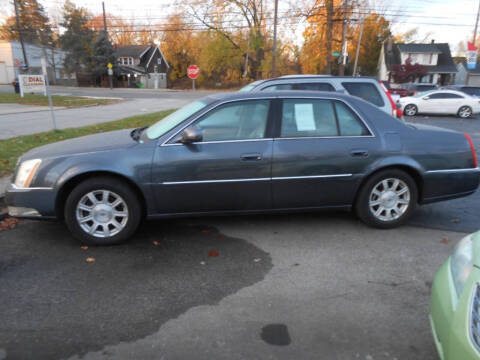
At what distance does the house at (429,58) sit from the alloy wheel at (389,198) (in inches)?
2075

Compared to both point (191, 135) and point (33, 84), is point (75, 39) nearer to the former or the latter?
point (33, 84)

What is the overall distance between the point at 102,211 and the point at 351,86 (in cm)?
527

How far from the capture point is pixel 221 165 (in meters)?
3.90

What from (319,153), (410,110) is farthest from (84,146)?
(410,110)

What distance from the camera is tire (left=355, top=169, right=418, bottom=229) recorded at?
14.0ft

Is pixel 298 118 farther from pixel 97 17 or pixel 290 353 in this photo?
pixel 97 17

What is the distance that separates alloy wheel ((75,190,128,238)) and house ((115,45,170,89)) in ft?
183

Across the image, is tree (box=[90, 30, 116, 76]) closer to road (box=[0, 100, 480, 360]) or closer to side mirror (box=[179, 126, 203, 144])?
road (box=[0, 100, 480, 360])

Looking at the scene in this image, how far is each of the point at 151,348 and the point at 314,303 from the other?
4.27 feet

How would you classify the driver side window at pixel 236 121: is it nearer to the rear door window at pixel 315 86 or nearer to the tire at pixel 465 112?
the rear door window at pixel 315 86

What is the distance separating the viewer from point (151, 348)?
2457 mm

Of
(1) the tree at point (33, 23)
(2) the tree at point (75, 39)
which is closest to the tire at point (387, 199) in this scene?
(2) the tree at point (75, 39)

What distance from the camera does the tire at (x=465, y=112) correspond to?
18.4m

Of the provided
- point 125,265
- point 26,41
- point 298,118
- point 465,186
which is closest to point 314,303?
point 125,265
